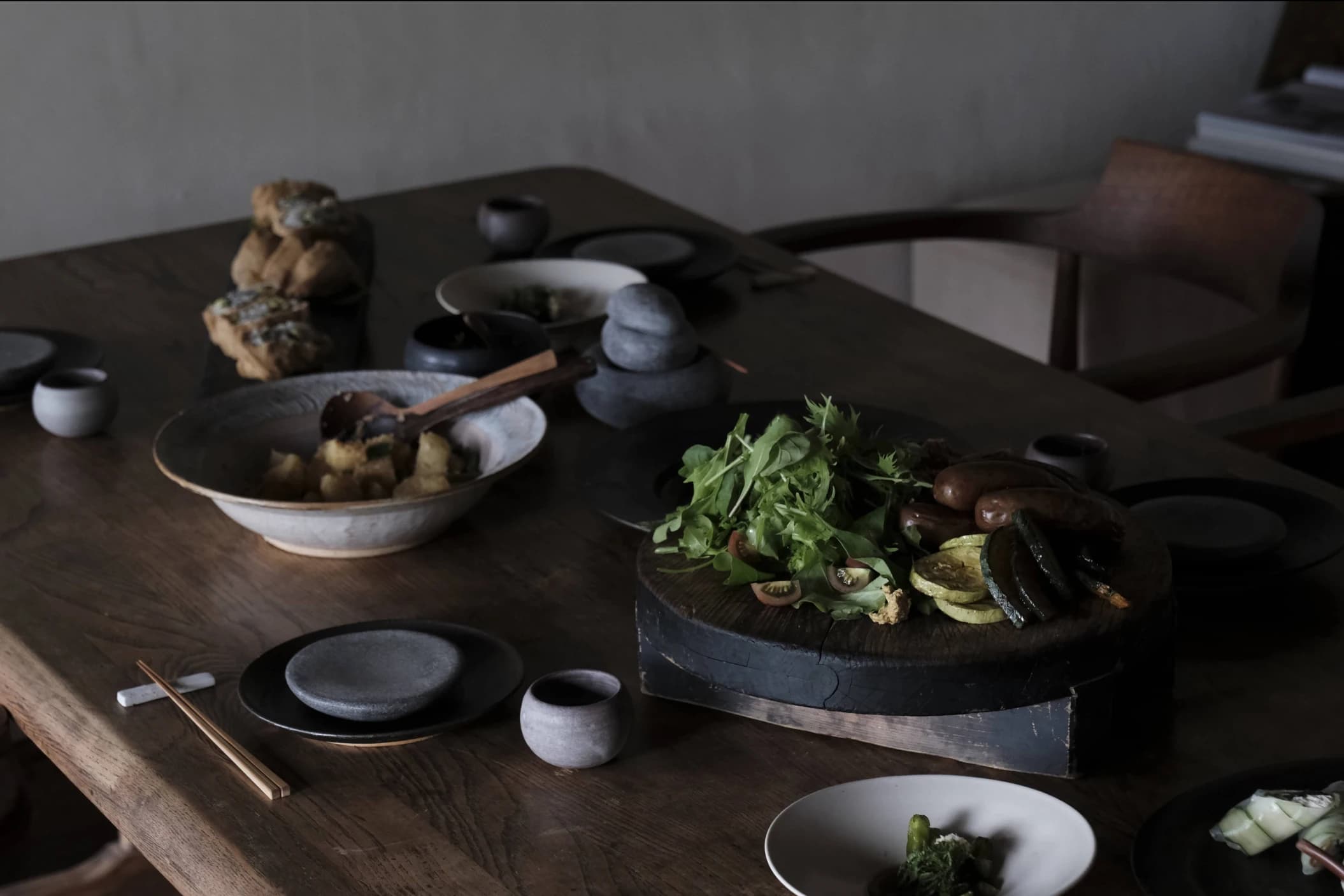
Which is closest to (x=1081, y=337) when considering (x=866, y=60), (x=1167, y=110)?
(x=866, y=60)

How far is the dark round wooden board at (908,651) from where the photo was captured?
3.07ft

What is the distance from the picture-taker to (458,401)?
1.39m

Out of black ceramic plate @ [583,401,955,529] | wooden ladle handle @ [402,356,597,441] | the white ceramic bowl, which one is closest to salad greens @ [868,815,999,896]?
the white ceramic bowl

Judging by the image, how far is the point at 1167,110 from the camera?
4.07 meters

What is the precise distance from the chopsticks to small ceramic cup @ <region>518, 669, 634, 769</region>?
156 mm

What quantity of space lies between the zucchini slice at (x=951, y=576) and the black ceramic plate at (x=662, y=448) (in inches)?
10.9

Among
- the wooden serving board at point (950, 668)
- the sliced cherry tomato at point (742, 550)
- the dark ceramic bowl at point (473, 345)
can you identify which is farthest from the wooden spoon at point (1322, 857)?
the dark ceramic bowl at point (473, 345)

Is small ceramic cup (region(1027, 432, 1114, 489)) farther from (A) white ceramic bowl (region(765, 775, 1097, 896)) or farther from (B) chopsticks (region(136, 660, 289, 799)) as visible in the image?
(B) chopsticks (region(136, 660, 289, 799))

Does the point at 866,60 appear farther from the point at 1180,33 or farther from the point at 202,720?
the point at 202,720

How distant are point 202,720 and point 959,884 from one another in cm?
50

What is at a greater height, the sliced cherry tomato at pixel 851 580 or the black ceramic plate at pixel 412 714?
the sliced cherry tomato at pixel 851 580

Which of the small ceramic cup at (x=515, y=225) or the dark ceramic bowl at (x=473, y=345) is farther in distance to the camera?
the small ceramic cup at (x=515, y=225)

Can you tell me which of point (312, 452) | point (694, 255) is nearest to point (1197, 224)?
point (694, 255)

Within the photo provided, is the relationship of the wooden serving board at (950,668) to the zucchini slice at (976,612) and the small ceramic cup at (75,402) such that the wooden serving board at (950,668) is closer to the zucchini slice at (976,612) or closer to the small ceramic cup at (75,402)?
the zucchini slice at (976,612)
